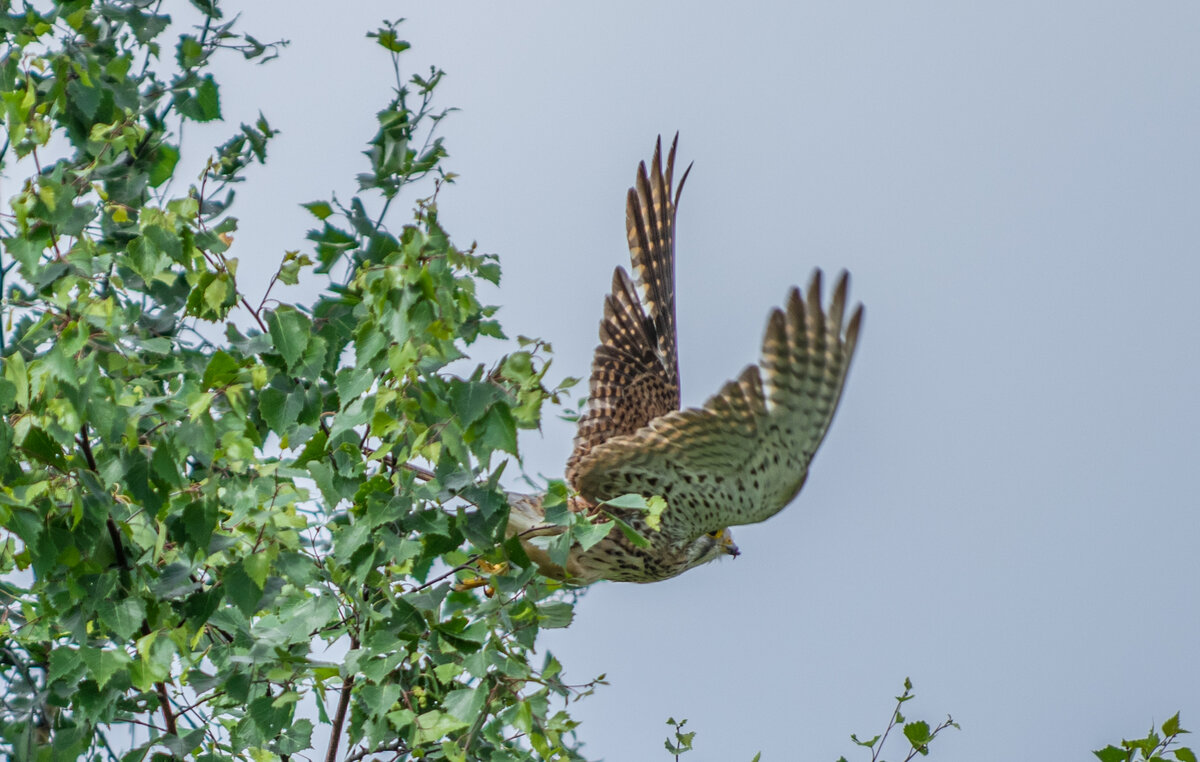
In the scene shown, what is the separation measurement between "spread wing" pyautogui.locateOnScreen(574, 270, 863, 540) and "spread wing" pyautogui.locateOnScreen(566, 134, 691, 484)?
112 cm

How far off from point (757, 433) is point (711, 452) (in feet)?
0.56

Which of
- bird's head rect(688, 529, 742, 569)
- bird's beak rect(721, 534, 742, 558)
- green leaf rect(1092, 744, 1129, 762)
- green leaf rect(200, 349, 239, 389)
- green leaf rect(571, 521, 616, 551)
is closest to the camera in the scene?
green leaf rect(200, 349, 239, 389)

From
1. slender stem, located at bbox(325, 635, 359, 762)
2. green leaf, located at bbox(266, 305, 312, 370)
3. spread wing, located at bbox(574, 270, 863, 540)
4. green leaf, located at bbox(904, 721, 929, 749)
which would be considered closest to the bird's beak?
spread wing, located at bbox(574, 270, 863, 540)

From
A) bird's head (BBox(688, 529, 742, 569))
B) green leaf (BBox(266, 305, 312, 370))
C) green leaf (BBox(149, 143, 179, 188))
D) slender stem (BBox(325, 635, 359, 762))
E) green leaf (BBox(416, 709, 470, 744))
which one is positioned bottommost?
green leaf (BBox(416, 709, 470, 744))

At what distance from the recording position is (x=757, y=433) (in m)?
3.96

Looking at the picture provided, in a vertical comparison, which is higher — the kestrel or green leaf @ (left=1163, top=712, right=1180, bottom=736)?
the kestrel

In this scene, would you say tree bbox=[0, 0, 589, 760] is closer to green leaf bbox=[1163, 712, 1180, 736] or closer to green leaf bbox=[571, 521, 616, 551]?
green leaf bbox=[571, 521, 616, 551]

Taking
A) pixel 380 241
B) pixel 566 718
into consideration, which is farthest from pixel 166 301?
pixel 566 718

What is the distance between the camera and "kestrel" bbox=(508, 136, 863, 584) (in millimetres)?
3877

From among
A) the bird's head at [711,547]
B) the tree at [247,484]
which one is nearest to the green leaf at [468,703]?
the tree at [247,484]

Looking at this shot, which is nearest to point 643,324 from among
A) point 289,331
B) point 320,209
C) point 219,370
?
point 320,209

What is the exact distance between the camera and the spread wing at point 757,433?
12.7ft

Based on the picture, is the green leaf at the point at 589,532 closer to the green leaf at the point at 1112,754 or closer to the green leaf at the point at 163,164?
the green leaf at the point at 1112,754

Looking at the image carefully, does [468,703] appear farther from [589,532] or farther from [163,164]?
[163,164]
